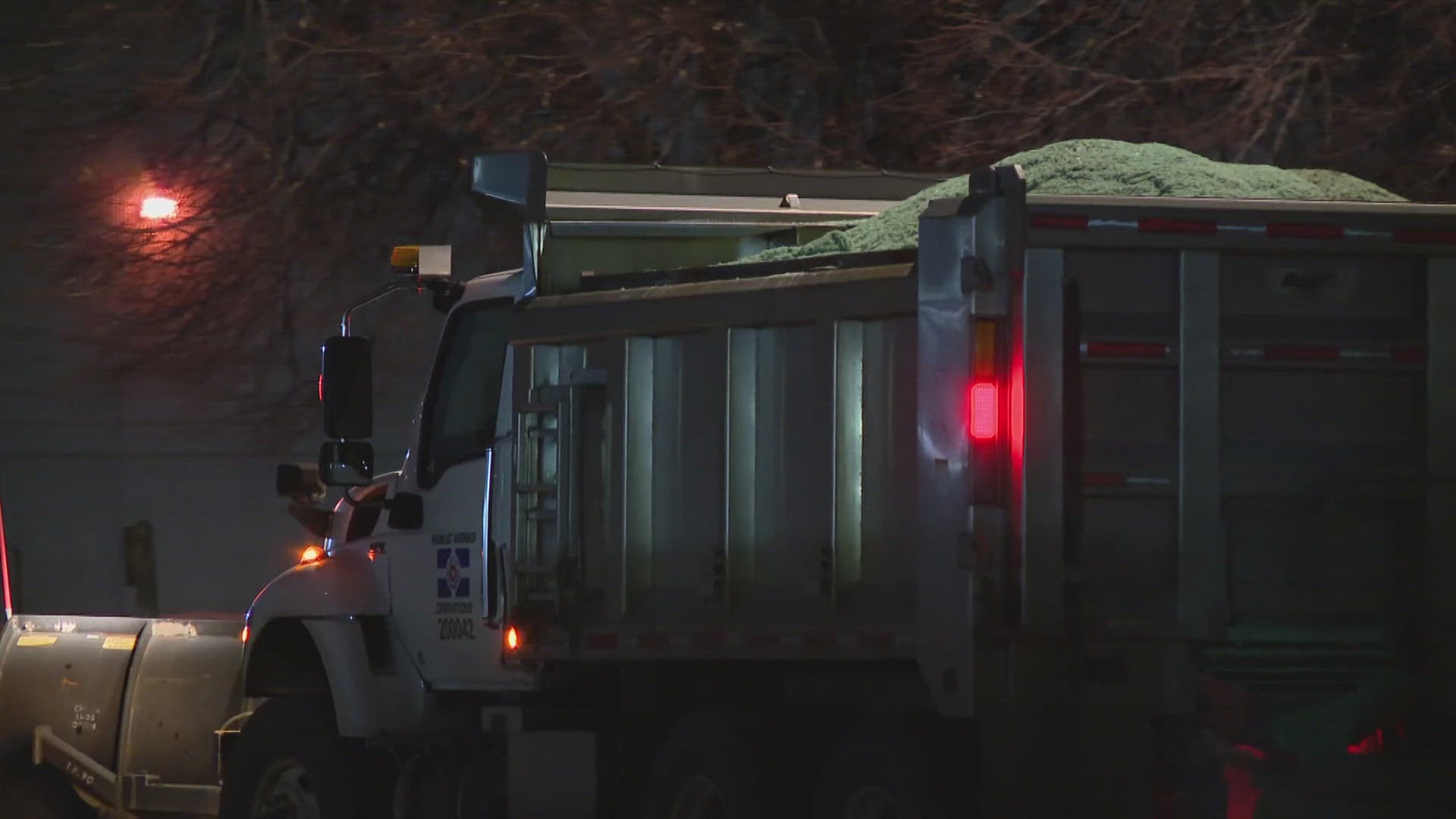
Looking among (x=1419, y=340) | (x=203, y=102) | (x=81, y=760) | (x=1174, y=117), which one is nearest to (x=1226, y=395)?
(x=1419, y=340)

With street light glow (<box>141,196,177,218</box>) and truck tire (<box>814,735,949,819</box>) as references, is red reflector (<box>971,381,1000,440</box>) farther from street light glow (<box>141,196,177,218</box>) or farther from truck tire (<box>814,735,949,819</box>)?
street light glow (<box>141,196,177,218</box>)

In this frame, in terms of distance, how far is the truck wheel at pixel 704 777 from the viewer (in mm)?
6930

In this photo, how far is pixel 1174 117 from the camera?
14242 mm

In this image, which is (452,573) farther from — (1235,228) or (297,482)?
(1235,228)

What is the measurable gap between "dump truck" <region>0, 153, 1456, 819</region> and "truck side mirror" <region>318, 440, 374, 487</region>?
2.38ft

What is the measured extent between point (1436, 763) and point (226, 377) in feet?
47.6

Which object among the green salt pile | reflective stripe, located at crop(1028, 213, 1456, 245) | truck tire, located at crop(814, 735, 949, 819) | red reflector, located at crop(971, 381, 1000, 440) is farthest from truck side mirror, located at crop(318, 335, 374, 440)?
reflective stripe, located at crop(1028, 213, 1456, 245)

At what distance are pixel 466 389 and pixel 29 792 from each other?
12.1ft

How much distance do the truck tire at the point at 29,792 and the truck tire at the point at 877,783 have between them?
5.53 meters

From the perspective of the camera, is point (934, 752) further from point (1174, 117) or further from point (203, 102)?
point (203, 102)

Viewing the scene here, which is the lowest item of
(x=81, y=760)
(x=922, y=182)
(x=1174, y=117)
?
(x=81, y=760)

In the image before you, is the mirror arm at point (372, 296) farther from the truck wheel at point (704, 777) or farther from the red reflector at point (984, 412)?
the red reflector at point (984, 412)

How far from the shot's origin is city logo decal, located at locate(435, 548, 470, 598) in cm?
849

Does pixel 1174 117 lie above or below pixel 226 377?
above
